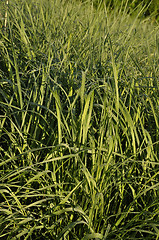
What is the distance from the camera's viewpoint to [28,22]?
2.19 meters

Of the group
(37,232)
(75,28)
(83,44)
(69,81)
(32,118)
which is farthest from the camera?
(75,28)

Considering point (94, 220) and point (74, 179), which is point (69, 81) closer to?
point (74, 179)

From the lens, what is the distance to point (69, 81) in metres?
1.37

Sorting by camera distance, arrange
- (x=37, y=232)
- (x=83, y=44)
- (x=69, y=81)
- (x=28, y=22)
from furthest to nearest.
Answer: (x=28, y=22), (x=83, y=44), (x=69, y=81), (x=37, y=232)

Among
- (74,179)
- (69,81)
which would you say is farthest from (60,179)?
(69,81)

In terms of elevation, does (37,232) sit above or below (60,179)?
below

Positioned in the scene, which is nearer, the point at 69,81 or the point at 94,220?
the point at 94,220

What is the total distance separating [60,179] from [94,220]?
204 millimetres

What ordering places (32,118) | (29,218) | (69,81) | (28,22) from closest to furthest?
(29,218) < (32,118) < (69,81) < (28,22)

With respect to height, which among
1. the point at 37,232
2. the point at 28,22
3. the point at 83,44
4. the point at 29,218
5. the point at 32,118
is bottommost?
the point at 37,232

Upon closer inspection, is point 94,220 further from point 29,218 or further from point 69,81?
point 69,81

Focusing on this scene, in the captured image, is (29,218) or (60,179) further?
(60,179)

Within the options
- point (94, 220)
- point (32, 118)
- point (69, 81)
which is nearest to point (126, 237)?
point (94, 220)

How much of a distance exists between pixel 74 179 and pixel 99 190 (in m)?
0.10
